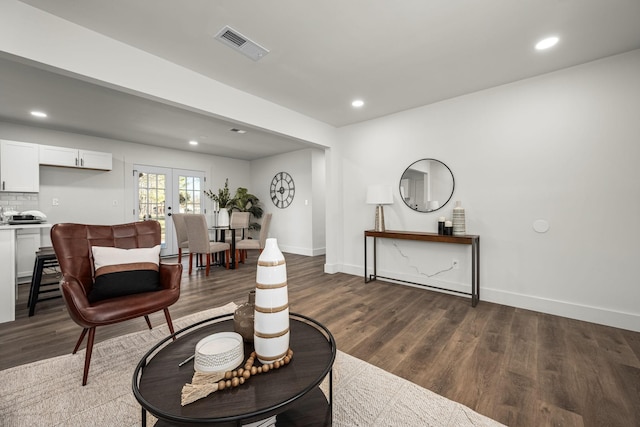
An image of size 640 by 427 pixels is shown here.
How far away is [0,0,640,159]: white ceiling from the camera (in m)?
1.77

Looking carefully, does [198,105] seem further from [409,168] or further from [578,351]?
[578,351]

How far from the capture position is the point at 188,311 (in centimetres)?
268

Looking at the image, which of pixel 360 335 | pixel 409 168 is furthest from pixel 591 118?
pixel 360 335

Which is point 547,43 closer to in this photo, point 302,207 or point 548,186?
point 548,186

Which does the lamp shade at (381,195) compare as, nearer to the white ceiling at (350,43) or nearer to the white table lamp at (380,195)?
the white table lamp at (380,195)

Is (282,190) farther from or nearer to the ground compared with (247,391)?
farther from the ground

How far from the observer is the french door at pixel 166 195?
5.36 meters

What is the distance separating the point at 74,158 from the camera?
4293 millimetres

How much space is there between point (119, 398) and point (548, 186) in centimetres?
388

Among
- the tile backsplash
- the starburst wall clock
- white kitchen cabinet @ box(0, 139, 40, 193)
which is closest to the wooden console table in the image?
the starburst wall clock

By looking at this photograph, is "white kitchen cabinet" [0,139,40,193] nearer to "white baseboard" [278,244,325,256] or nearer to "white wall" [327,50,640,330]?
"white baseboard" [278,244,325,256]

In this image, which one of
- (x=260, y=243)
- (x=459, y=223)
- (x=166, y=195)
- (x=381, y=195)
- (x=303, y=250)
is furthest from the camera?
(x=303, y=250)

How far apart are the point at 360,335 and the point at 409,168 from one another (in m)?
2.33

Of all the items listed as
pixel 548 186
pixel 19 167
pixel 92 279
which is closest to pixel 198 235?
pixel 92 279
